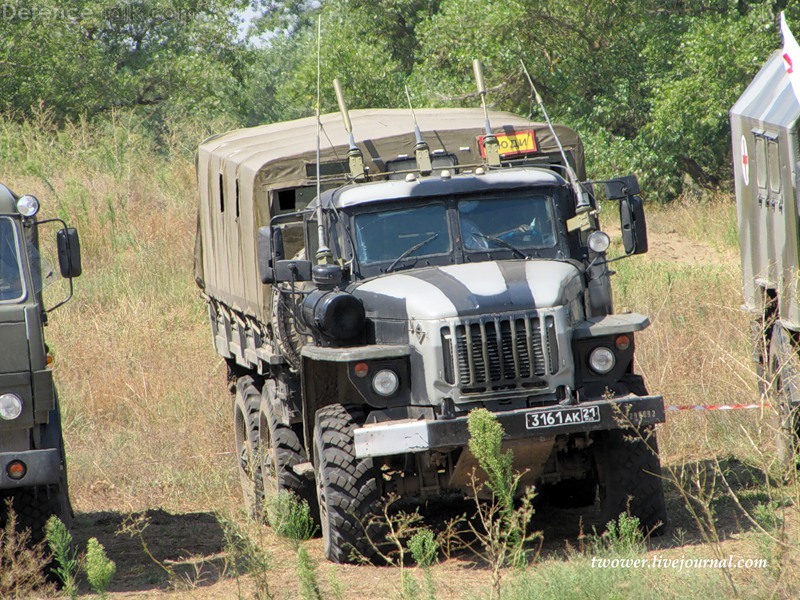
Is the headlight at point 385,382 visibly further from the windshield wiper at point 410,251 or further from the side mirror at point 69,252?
the side mirror at point 69,252

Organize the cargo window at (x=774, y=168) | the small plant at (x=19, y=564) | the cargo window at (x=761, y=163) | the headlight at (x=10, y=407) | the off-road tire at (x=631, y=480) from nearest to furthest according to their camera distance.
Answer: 1. the small plant at (x=19, y=564)
2. the headlight at (x=10, y=407)
3. the off-road tire at (x=631, y=480)
4. the cargo window at (x=774, y=168)
5. the cargo window at (x=761, y=163)

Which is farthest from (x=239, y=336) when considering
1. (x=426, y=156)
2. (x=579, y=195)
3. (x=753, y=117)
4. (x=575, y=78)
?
(x=575, y=78)

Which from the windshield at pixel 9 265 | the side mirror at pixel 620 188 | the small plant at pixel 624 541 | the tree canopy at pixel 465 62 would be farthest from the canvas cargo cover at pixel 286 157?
the tree canopy at pixel 465 62

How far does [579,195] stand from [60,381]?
8485 mm

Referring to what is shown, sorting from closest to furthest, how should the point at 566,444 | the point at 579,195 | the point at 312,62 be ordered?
the point at 566,444, the point at 579,195, the point at 312,62

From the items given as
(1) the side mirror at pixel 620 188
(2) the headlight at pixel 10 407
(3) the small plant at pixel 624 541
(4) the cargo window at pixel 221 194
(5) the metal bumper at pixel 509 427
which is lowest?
(3) the small plant at pixel 624 541

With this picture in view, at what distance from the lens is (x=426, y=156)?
30.4ft

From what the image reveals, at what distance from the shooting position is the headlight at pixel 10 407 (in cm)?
755

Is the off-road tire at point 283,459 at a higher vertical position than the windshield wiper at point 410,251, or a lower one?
lower

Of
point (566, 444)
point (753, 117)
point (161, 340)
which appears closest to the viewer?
point (566, 444)

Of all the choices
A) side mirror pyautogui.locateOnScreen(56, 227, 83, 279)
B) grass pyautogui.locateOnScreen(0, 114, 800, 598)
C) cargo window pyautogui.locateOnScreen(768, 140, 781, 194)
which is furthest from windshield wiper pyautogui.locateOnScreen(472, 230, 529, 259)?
side mirror pyautogui.locateOnScreen(56, 227, 83, 279)

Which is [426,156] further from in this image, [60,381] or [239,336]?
[60,381]

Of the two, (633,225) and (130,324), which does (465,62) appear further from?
(633,225)

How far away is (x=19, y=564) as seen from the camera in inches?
284
